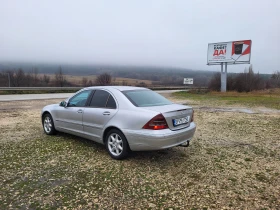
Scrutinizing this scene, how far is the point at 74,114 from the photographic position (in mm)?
5590

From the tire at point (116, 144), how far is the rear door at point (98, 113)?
0.25 m

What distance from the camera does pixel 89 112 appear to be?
519 cm

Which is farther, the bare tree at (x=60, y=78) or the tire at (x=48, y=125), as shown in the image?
the bare tree at (x=60, y=78)

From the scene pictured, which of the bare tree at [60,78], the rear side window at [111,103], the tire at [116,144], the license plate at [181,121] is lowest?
the tire at [116,144]

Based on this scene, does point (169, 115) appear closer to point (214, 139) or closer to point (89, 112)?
point (89, 112)

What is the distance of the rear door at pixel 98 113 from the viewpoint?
15.8 ft

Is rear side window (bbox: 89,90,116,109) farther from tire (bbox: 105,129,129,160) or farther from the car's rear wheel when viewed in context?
the car's rear wheel

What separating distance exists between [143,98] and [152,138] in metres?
1.14

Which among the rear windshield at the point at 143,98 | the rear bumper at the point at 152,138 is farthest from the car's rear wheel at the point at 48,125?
the rear bumper at the point at 152,138

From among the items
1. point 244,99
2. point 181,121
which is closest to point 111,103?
point 181,121

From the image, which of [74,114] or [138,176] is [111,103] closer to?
[74,114]

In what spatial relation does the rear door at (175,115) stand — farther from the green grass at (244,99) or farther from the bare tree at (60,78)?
the bare tree at (60,78)

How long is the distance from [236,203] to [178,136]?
5.06ft

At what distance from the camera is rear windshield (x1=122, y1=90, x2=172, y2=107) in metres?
4.72
